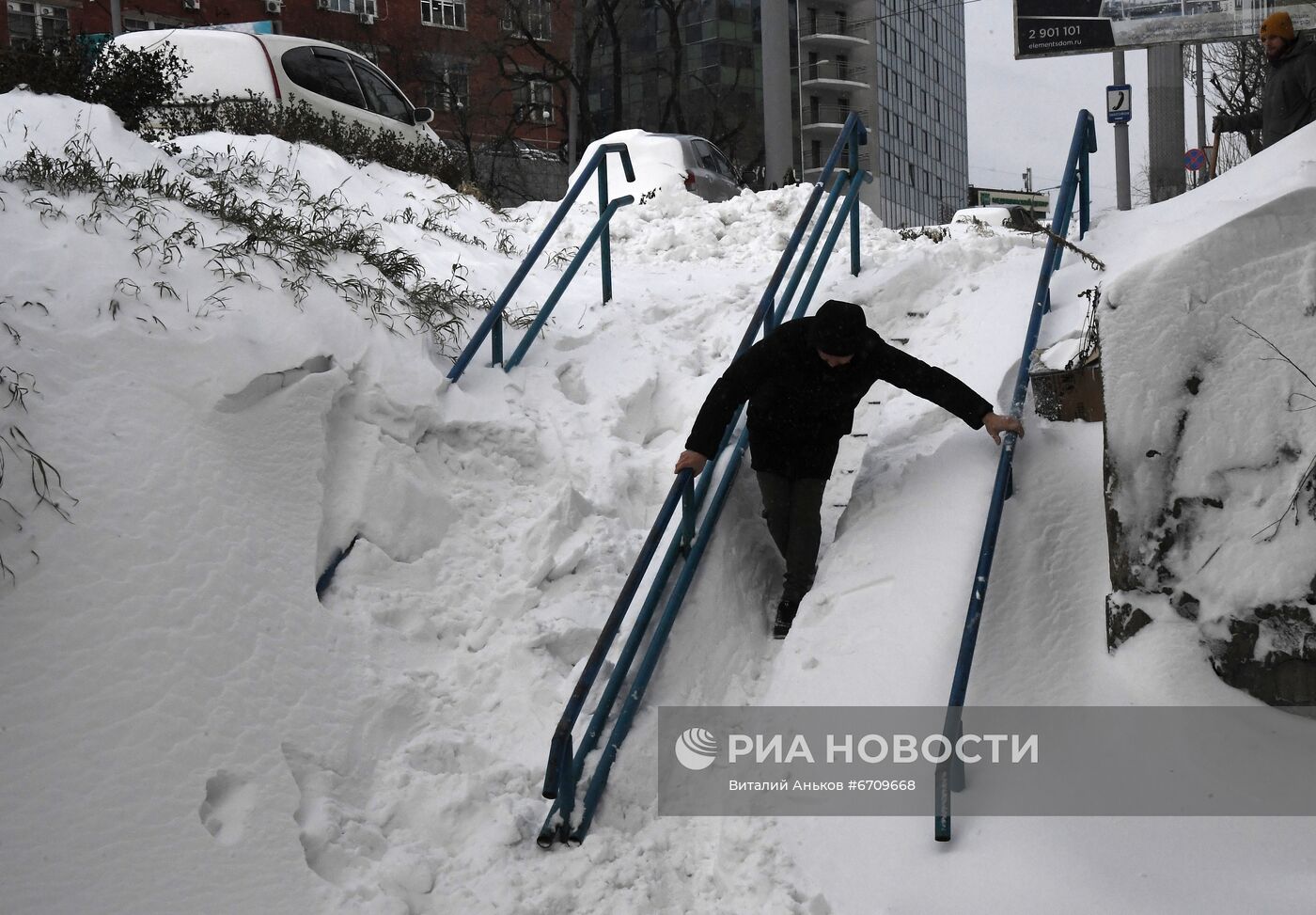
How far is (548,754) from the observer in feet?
12.0

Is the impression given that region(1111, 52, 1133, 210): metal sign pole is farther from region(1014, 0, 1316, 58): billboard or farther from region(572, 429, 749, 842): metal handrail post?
region(572, 429, 749, 842): metal handrail post

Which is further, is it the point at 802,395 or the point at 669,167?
the point at 669,167

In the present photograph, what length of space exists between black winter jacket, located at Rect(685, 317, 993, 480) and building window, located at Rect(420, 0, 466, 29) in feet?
126

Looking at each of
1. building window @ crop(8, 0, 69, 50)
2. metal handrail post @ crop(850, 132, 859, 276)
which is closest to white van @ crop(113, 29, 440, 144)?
metal handrail post @ crop(850, 132, 859, 276)

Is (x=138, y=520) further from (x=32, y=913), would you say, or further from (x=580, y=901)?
(x=580, y=901)

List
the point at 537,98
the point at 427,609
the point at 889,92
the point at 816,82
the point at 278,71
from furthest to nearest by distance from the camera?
the point at 889,92
the point at 816,82
the point at 537,98
the point at 278,71
the point at 427,609

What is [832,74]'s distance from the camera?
55.7m

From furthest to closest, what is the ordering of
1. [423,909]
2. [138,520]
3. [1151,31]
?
[1151,31]
[138,520]
[423,909]

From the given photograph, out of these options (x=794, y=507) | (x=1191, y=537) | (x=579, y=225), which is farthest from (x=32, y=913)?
(x=579, y=225)

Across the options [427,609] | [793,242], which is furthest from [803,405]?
[427,609]

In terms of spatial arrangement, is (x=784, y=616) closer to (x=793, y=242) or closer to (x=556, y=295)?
(x=793, y=242)

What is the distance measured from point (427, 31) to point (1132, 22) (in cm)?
2960

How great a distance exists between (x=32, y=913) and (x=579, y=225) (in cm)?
713

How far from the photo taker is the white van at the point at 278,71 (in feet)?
33.6
